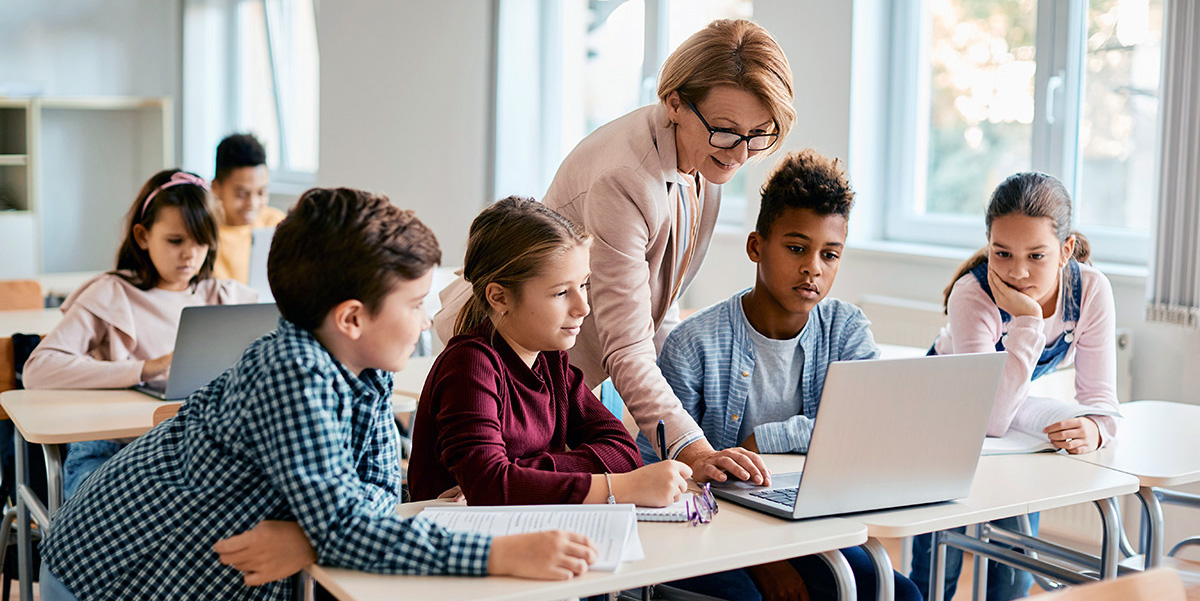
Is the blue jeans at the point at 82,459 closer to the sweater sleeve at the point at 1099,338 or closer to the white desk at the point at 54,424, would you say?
the white desk at the point at 54,424

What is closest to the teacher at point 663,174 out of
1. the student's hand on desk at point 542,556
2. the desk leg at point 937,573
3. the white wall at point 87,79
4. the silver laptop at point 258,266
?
the student's hand on desk at point 542,556

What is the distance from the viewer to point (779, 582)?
1.81m

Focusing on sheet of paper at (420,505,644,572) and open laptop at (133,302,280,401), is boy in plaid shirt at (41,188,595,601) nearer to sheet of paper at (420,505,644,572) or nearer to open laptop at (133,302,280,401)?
sheet of paper at (420,505,644,572)

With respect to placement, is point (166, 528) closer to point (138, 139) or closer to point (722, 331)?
point (722, 331)

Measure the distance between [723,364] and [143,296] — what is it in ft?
4.91

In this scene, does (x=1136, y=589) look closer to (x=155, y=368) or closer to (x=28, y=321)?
(x=155, y=368)

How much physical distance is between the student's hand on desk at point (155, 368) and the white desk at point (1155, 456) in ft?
6.13

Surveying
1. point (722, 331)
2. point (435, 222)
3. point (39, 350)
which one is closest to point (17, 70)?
point (435, 222)

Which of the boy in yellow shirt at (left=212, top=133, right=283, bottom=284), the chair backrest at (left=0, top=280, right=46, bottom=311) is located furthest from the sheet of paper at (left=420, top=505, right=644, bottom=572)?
the boy in yellow shirt at (left=212, top=133, right=283, bottom=284)

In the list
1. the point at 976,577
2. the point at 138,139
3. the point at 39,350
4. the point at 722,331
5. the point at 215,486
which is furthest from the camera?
the point at 138,139

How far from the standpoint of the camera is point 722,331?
6.45 ft

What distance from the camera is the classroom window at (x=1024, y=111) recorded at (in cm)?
323

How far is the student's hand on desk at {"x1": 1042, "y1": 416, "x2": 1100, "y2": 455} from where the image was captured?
1877mm

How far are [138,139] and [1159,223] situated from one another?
20.9 feet
